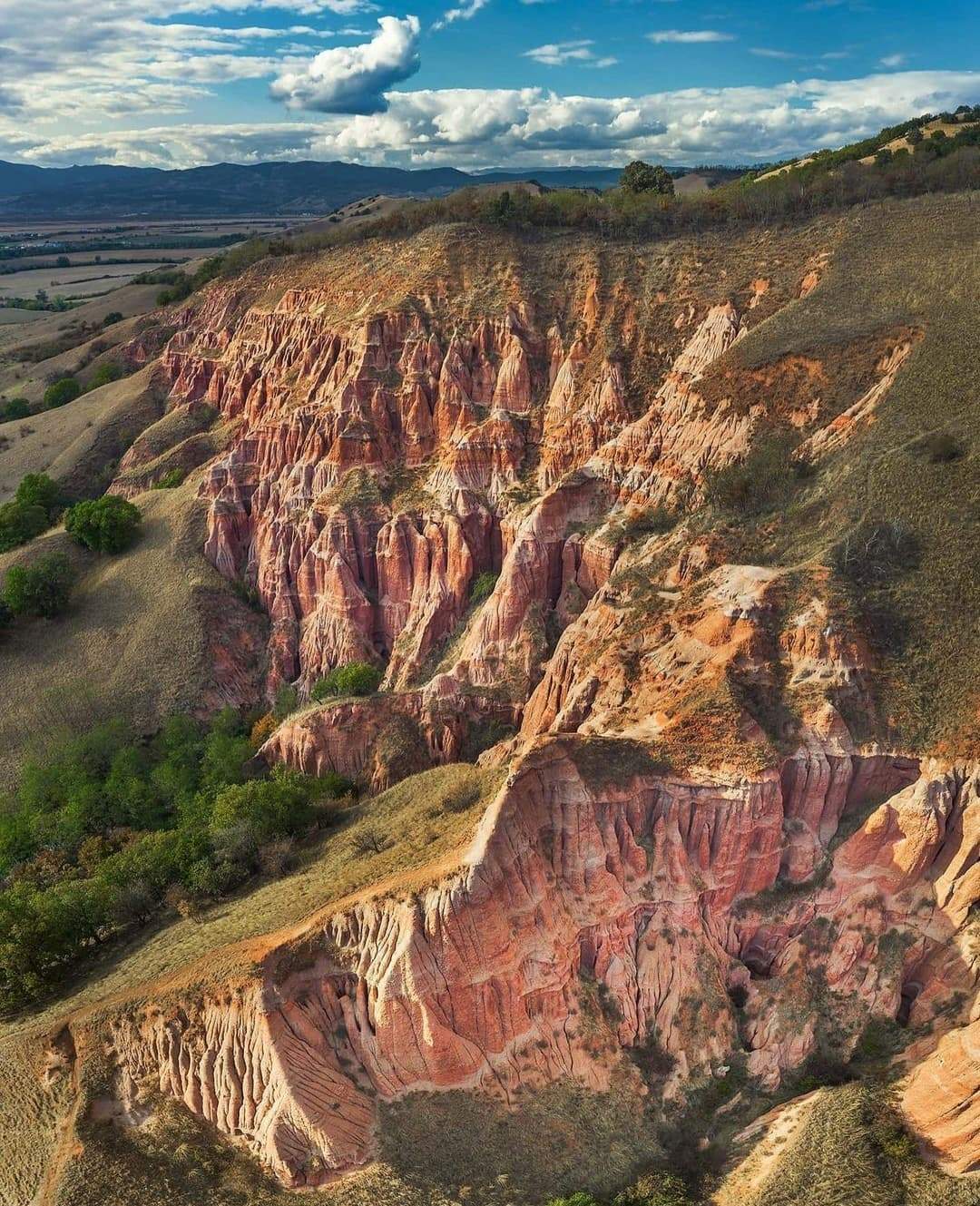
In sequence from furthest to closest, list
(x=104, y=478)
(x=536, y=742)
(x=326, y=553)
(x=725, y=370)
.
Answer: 1. (x=104, y=478)
2. (x=326, y=553)
3. (x=725, y=370)
4. (x=536, y=742)

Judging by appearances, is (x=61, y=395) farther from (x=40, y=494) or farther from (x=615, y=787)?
(x=615, y=787)

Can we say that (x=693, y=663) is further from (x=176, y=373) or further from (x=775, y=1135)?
(x=176, y=373)

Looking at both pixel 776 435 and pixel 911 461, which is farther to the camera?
pixel 776 435

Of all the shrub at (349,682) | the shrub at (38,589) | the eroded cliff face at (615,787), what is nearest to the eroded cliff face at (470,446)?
the eroded cliff face at (615,787)

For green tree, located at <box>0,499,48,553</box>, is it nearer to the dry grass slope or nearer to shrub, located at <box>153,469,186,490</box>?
the dry grass slope

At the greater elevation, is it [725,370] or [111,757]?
[725,370]

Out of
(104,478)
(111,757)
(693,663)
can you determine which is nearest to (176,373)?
(104,478)

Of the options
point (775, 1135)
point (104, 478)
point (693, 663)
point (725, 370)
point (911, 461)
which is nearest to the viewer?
point (775, 1135)

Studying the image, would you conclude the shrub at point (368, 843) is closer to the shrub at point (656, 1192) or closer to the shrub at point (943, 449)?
the shrub at point (656, 1192)
